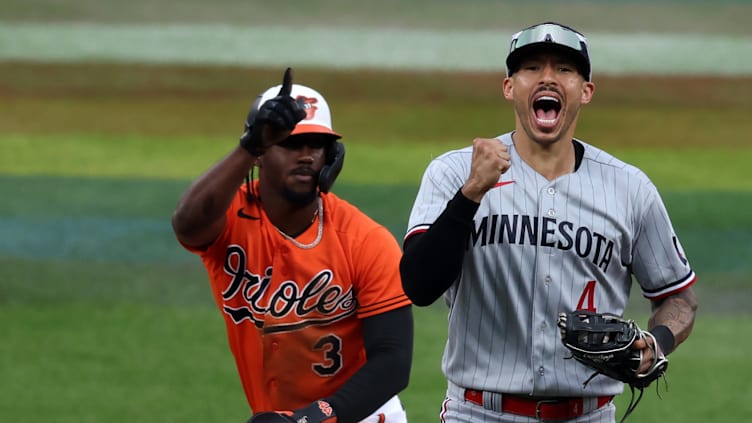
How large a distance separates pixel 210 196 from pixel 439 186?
0.86 metres

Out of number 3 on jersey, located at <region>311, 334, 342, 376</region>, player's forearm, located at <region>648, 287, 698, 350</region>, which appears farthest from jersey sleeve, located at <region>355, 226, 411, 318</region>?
player's forearm, located at <region>648, 287, 698, 350</region>

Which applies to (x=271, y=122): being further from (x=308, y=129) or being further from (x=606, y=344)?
(x=606, y=344)

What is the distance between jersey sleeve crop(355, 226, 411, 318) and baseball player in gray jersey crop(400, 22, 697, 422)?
648 mm

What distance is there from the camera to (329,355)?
4.90 meters

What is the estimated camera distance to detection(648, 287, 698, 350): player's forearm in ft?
13.6

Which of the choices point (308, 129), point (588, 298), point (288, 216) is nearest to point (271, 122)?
point (308, 129)

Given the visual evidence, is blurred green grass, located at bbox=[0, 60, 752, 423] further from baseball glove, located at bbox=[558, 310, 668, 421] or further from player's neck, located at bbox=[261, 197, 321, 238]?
baseball glove, located at bbox=[558, 310, 668, 421]

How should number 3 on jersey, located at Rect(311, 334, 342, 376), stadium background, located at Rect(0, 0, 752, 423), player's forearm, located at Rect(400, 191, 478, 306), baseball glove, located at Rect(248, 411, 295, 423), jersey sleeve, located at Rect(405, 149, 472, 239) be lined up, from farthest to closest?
stadium background, located at Rect(0, 0, 752, 423) → number 3 on jersey, located at Rect(311, 334, 342, 376) → baseball glove, located at Rect(248, 411, 295, 423) → jersey sleeve, located at Rect(405, 149, 472, 239) → player's forearm, located at Rect(400, 191, 478, 306)

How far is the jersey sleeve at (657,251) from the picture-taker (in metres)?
4.12

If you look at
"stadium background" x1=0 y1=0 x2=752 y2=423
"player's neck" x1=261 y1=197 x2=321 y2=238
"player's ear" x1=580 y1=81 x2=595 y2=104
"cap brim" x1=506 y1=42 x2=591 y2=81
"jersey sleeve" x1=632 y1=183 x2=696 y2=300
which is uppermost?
"stadium background" x1=0 y1=0 x2=752 y2=423

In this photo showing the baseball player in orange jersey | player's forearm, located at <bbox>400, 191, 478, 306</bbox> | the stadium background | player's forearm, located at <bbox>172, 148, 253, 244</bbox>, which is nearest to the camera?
player's forearm, located at <bbox>400, 191, 478, 306</bbox>

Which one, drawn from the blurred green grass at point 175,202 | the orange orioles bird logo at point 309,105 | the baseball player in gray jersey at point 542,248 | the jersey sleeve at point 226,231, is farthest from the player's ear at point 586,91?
the blurred green grass at point 175,202

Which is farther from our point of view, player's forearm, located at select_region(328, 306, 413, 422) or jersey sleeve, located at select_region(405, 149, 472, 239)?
player's forearm, located at select_region(328, 306, 413, 422)

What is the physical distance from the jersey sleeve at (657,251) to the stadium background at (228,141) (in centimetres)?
457
